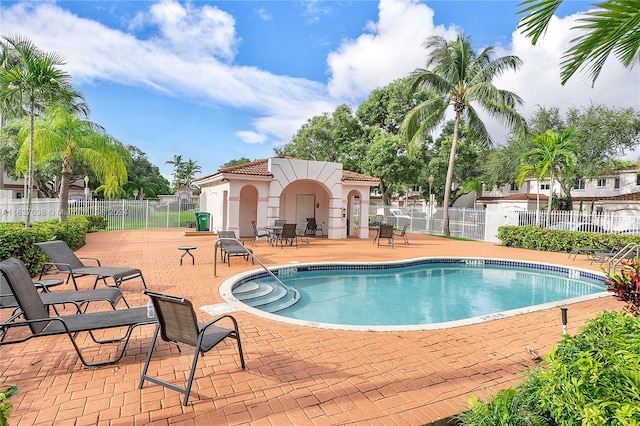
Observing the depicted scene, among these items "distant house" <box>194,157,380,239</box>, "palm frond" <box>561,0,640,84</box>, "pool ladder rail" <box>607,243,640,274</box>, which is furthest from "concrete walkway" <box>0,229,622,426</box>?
"distant house" <box>194,157,380,239</box>

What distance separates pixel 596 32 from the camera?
147 inches

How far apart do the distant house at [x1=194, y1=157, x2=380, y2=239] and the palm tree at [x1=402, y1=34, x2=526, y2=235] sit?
5.68m

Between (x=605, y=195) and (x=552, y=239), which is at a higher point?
(x=605, y=195)

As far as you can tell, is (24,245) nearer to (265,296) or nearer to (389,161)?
(265,296)

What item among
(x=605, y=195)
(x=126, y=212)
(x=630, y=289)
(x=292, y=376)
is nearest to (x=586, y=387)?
(x=630, y=289)

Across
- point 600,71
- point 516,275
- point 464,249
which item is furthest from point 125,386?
point 464,249

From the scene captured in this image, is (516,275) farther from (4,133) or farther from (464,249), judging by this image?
(4,133)

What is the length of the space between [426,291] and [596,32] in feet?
25.6

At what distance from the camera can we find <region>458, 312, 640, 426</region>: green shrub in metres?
2.18

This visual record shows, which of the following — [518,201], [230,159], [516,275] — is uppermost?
[230,159]

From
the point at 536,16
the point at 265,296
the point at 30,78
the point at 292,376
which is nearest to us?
the point at 536,16

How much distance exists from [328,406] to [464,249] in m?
15.9

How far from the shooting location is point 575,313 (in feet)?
23.4

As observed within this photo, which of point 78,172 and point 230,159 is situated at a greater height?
point 230,159
